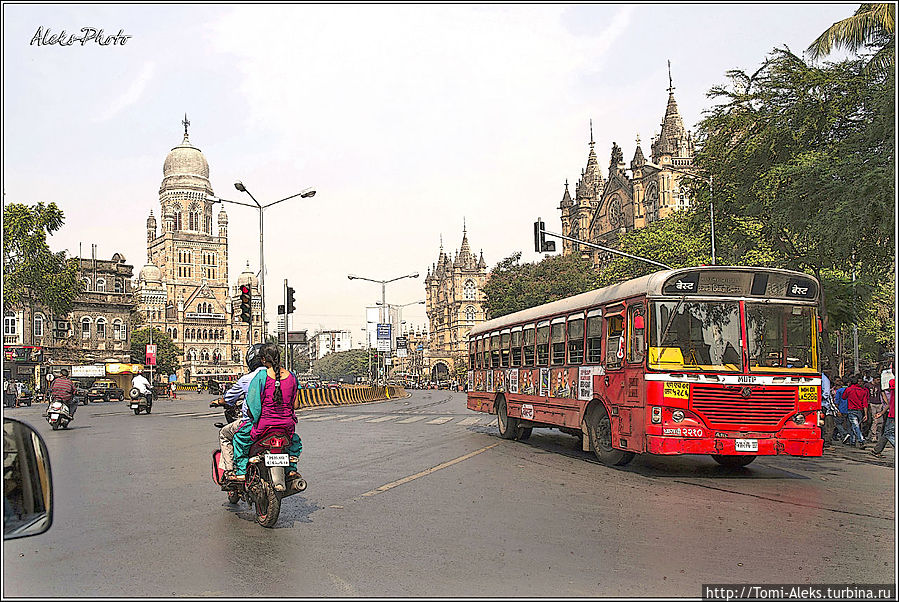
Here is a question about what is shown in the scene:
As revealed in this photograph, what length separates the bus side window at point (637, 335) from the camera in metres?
13.0

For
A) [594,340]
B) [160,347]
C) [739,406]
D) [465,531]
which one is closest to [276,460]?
[465,531]

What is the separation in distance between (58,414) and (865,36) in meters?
21.8

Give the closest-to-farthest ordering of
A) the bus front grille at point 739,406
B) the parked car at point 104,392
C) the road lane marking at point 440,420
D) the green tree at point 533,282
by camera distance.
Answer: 1. the bus front grille at point 739,406
2. the road lane marking at point 440,420
3. the parked car at point 104,392
4. the green tree at point 533,282

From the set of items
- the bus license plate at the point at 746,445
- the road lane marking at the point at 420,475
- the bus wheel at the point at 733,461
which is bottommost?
the bus wheel at the point at 733,461

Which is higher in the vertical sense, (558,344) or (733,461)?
(558,344)

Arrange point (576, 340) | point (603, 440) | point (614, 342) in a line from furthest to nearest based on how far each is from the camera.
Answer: point (576, 340), point (603, 440), point (614, 342)

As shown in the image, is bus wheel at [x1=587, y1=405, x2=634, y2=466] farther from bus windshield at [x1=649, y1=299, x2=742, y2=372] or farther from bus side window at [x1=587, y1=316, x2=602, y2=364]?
bus windshield at [x1=649, y1=299, x2=742, y2=372]

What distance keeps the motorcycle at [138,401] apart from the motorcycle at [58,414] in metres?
9.91

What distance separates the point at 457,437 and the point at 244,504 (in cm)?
1119

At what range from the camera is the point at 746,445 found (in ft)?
40.5

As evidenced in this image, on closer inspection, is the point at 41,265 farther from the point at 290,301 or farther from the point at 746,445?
the point at 746,445

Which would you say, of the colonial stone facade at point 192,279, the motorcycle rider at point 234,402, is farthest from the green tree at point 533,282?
the colonial stone facade at point 192,279

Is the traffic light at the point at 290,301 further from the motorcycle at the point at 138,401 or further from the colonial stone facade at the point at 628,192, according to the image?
the colonial stone facade at the point at 628,192

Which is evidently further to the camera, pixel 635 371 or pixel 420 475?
pixel 635 371
